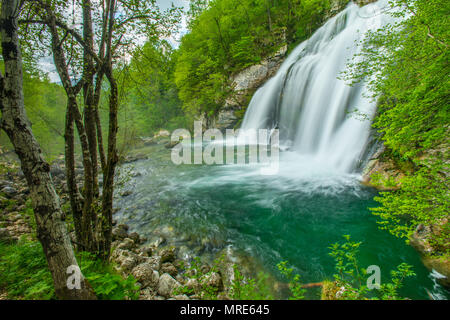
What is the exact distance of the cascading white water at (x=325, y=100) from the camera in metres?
8.37

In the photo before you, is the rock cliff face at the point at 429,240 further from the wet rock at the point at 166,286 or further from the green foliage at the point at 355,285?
the wet rock at the point at 166,286

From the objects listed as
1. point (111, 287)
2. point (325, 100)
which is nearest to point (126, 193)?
point (111, 287)

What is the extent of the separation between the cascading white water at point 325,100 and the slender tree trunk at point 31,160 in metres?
8.37

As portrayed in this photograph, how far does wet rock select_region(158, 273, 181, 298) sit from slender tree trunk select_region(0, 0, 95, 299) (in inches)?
56.2

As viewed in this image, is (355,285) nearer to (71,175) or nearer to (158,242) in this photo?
(158,242)

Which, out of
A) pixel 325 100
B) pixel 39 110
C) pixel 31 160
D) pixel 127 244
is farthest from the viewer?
pixel 325 100

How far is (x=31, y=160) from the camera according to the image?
5.21ft

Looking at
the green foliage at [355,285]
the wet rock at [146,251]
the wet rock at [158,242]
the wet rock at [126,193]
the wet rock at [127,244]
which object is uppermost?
the green foliage at [355,285]

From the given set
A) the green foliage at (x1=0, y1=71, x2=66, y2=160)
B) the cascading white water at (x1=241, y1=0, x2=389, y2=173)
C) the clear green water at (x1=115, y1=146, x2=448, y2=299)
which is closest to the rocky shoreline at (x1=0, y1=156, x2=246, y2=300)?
the clear green water at (x1=115, y1=146, x2=448, y2=299)

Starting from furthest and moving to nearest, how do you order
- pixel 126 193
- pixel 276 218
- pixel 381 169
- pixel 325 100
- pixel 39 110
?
pixel 325 100 → pixel 39 110 → pixel 126 193 → pixel 381 169 → pixel 276 218

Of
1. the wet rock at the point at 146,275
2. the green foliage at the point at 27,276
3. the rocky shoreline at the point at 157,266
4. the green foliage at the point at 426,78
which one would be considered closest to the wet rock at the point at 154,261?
the rocky shoreline at the point at 157,266

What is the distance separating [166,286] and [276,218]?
385 centimetres

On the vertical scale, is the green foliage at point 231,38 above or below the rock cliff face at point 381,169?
above
